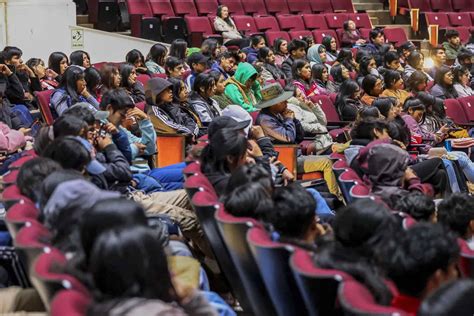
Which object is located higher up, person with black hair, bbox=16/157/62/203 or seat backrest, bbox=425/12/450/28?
person with black hair, bbox=16/157/62/203

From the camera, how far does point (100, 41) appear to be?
365 inches

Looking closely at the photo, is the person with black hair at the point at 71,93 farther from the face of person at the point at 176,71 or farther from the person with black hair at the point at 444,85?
the person with black hair at the point at 444,85

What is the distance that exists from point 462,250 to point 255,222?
519 millimetres

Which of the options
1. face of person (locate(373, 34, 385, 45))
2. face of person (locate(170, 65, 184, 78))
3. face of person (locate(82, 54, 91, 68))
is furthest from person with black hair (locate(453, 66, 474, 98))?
face of person (locate(82, 54, 91, 68))

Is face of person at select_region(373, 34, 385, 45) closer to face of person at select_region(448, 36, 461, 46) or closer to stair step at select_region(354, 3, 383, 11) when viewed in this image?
face of person at select_region(448, 36, 461, 46)

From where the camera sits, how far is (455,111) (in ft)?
21.1

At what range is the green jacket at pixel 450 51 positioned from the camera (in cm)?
982

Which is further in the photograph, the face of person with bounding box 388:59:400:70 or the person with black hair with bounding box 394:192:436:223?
the face of person with bounding box 388:59:400:70

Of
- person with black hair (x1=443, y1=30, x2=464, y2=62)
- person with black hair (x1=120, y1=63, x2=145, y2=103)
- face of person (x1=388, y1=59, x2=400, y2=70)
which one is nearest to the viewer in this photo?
person with black hair (x1=120, y1=63, x2=145, y2=103)

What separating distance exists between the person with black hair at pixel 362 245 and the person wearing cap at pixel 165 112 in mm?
2502

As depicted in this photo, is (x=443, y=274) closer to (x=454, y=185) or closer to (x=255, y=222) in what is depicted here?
(x=255, y=222)

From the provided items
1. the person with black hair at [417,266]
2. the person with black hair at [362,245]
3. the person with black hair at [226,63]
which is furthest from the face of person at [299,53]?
the person with black hair at [417,266]

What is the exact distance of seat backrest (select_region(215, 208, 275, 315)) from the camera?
2.56 m

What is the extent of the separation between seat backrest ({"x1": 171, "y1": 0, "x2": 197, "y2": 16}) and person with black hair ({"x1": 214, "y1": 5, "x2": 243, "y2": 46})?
1.09 feet
